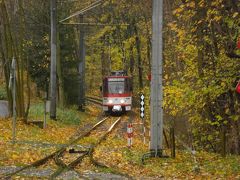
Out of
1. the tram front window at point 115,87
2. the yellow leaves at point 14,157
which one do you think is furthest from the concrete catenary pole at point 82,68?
the yellow leaves at point 14,157

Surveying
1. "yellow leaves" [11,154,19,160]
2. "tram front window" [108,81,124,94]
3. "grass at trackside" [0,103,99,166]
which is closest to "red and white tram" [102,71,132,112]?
"tram front window" [108,81,124,94]

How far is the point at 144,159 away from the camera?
15.0 metres

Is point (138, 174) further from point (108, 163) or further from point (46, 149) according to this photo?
point (46, 149)

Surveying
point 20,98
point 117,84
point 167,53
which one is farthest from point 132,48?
point 20,98

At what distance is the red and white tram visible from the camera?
4038cm

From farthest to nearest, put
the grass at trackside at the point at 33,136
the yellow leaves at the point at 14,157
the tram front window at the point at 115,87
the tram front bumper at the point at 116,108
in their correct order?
the tram front window at the point at 115,87, the tram front bumper at the point at 116,108, the grass at trackside at the point at 33,136, the yellow leaves at the point at 14,157

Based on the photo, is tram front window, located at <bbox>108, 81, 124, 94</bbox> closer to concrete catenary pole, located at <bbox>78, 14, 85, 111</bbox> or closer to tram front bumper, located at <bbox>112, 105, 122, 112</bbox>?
tram front bumper, located at <bbox>112, 105, 122, 112</bbox>

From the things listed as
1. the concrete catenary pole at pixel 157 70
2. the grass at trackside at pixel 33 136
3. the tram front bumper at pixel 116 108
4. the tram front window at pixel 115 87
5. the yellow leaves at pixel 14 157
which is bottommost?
the tram front bumper at pixel 116 108

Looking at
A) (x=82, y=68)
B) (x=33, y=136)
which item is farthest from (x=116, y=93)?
(x=33, y=136)

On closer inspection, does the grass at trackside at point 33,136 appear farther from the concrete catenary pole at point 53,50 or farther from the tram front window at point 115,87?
the tram front window at point 115,87

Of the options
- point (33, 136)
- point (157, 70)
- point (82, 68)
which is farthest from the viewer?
point (82, 68)

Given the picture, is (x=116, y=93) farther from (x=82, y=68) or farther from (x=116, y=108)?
(x=82, y=68)

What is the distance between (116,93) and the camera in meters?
40.6

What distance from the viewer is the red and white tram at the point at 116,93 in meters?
40.4
